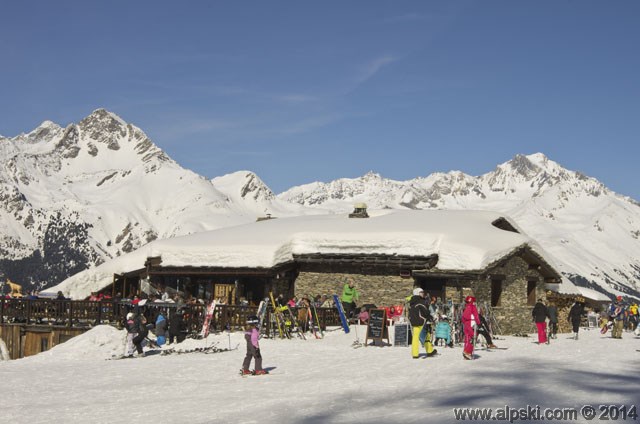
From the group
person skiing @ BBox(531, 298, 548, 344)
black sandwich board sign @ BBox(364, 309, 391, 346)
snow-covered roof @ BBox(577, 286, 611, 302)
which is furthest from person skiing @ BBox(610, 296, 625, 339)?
snow-covered roof @ BBox(577, 286, 611, 302)

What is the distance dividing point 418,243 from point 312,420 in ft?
70.6

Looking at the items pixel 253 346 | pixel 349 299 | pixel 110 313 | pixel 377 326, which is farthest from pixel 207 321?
pixel 253 346

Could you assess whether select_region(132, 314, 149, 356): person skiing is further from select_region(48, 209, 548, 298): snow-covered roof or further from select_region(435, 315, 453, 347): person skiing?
select_region(48, 209, 548, 298): snow-covered roof

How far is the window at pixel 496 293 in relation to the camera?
31188 millimetres

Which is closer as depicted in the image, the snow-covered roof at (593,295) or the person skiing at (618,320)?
the person skiing at (618,320)

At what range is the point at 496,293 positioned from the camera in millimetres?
31406

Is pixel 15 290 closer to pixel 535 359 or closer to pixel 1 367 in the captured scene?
pixel 1 367

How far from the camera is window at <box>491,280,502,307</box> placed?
31.2 meters

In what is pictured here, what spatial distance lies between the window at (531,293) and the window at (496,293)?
3.00 m

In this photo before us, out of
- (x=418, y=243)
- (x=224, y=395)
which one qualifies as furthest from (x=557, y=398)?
(x=418, y=243)

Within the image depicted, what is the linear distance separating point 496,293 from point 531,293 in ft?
10.8

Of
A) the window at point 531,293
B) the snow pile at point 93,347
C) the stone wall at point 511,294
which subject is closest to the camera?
the snow pile at point 93,347

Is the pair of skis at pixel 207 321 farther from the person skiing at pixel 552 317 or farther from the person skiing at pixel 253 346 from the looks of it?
the person skiing at pixel 552 317

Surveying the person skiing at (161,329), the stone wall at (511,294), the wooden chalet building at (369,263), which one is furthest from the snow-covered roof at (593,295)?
the person skiing at (161,329)
